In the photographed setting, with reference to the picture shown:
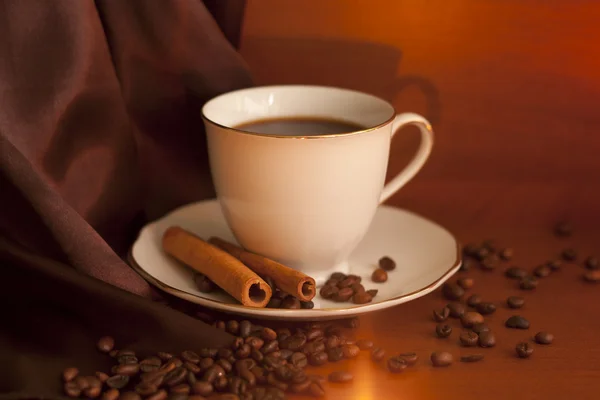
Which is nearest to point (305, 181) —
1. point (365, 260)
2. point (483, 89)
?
point (365, 260)

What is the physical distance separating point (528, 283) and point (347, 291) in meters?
0.30

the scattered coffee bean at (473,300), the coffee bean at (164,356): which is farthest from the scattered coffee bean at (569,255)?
the coffee bean at (164,356)

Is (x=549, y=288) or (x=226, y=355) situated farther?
(x=549, y=288)

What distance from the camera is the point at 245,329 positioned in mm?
958

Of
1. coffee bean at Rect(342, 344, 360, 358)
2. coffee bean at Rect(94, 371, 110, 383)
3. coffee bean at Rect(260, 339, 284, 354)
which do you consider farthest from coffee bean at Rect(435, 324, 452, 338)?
coffee bean at Rect(94, 371, 110, 383)

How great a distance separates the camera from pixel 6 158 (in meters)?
0.93

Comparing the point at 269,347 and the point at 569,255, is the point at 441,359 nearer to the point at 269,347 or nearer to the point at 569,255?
the point at 269,347

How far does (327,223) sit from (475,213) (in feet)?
1.44

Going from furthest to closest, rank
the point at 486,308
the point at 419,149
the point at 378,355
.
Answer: the point at 419,149 < the point at 486,308 < the point at 378,355

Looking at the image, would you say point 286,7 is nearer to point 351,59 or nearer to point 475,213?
point 351,59

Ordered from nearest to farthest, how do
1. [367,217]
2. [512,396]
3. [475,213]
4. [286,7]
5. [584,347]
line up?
[512,396] → [584,347] → [367,217] → [286,7] → [475,213]

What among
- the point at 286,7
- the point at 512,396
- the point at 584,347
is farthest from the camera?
the point at 286,7

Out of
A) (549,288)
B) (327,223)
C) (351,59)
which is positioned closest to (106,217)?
(327,223)

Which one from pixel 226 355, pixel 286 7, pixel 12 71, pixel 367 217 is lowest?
pixel 226 355
